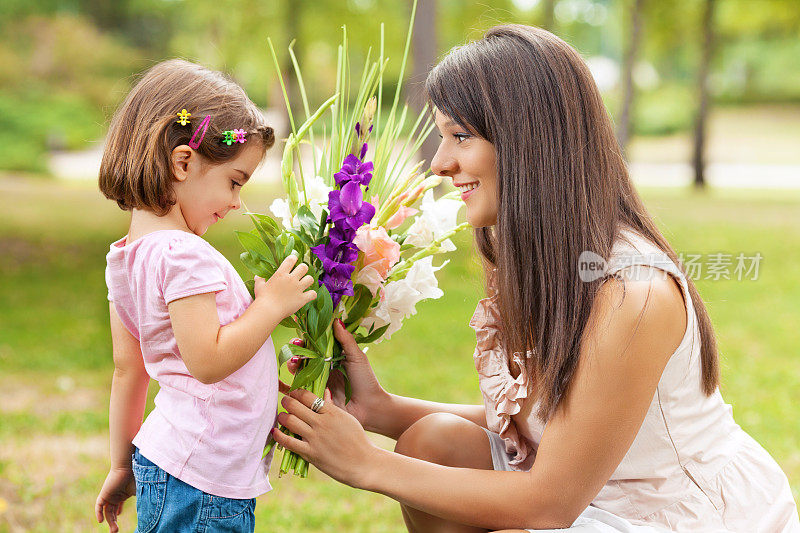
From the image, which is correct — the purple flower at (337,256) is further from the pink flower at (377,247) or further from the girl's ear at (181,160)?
the girl's ear at (181,160)

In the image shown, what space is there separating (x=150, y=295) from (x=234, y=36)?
59.6 feet

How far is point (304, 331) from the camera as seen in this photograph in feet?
6.09

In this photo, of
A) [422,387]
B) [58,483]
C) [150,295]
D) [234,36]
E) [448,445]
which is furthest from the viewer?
[234,36]

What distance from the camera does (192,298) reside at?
1.65m

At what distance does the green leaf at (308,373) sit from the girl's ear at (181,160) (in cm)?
48

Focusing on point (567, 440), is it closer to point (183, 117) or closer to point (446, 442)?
point (446, 442)

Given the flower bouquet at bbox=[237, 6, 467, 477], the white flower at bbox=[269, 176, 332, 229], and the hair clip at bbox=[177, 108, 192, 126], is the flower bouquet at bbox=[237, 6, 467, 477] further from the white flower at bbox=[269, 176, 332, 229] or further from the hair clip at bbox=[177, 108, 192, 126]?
the hair clip at bbox=[177, 108, 192, 126]

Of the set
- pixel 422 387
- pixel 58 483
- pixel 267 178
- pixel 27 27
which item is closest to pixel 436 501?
pixel 58 483

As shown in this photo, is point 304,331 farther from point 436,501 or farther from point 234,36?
point 234,36

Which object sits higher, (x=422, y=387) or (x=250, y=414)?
(x=250, y=414)

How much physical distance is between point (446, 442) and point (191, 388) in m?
0.66

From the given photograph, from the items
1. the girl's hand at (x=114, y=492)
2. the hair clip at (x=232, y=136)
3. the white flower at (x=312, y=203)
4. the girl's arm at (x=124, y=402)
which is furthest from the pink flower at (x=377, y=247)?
the girl's hand at (x=114, y=492)

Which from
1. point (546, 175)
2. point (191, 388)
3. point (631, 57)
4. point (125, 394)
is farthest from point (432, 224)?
point (631, 57)

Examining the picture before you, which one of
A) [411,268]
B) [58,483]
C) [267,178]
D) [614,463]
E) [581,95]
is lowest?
[267,178]
